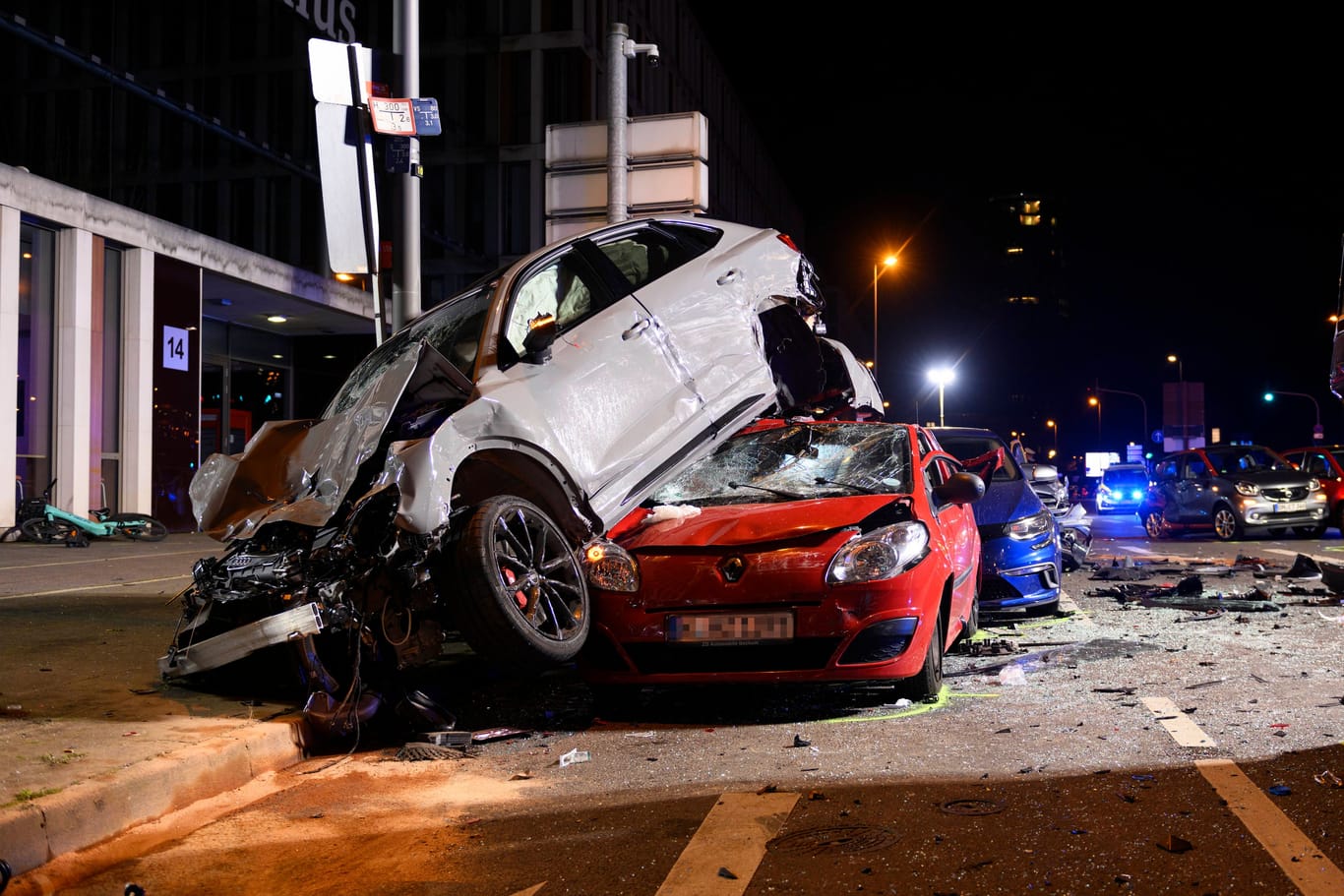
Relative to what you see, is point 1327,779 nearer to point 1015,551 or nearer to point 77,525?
point 1015,551

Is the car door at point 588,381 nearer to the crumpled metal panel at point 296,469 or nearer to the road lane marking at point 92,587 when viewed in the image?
the crumpled metal panel at point 296,469

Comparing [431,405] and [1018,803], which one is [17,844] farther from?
[1018,803]

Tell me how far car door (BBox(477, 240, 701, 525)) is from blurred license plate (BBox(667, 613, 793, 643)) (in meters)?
0.84

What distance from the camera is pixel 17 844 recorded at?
3668 mm

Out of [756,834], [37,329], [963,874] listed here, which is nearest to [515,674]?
[756,834]

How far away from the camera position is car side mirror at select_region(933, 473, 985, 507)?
6.57m

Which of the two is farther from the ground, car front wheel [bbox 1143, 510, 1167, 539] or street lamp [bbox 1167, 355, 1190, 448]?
street lamp [bbox 1167, 355, 1190, 448]

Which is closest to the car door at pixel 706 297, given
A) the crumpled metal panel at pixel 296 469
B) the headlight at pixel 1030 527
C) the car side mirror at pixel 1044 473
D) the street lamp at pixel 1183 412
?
the crumpled metal panel at pixel 296 469

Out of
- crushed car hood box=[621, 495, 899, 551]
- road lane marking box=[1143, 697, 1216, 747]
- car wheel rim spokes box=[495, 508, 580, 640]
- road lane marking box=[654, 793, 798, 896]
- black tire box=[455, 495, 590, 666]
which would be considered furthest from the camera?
crushed car hood box=[621, 495, 899, 551]

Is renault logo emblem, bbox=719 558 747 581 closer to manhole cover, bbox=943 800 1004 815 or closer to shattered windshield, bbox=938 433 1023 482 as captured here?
manhole cover, bbox=943 800 1004 815

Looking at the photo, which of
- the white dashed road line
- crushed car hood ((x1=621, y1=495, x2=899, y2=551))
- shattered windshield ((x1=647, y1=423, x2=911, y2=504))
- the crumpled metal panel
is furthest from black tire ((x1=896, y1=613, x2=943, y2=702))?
the crumpled metal panel

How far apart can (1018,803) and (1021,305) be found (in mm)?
20676

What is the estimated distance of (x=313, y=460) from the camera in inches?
227

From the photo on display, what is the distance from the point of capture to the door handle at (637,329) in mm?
6449
